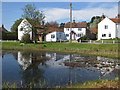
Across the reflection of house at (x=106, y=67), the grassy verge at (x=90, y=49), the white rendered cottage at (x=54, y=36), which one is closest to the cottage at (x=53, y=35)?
the white rendered cottage at (x=54, y=36)

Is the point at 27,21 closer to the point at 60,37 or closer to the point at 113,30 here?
the point at 60,37

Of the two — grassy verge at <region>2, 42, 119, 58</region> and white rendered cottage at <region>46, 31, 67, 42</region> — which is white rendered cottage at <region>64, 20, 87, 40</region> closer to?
white rendered cottage at <region>46, 31, 67, 42</region>

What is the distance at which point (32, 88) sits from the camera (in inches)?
287

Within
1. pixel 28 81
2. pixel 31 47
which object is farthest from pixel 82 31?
pixel 28 81

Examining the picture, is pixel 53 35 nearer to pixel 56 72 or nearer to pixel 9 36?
pixel 9 36

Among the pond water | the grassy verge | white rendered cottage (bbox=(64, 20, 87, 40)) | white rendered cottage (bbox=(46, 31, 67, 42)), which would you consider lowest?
the pond water

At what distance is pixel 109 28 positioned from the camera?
42.0 metres

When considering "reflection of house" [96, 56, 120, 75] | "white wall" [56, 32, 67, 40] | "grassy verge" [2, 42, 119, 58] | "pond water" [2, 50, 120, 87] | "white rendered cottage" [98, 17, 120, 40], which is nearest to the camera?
"pond water" [2, 50, 120, 87]

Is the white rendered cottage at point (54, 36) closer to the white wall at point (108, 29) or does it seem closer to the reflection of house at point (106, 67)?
the white wall at point (108, 29)

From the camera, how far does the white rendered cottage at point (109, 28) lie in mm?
41125

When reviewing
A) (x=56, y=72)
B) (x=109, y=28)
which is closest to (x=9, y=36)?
(x=109, y=28)

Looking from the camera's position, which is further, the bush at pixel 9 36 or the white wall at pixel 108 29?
the bush at pixel 9 36

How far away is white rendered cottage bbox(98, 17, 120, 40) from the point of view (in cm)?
4112

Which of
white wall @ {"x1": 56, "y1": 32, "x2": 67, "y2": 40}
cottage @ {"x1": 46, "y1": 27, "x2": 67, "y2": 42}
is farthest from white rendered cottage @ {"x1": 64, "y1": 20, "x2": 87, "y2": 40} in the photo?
cottage @ {"x1": 46, "y1": 27, "x2": 67, "y2": 42}
